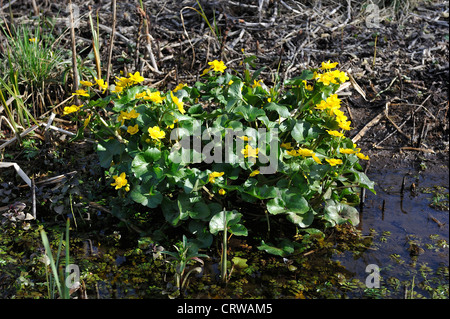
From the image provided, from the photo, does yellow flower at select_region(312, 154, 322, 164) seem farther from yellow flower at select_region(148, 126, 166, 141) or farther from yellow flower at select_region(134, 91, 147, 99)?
yellow flower at select_region(134, 91, 147, 99)

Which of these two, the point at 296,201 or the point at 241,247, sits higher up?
the point at 296,201

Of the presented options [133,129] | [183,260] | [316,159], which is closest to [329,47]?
[316,159]

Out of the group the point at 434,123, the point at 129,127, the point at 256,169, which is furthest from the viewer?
the point at 434,123

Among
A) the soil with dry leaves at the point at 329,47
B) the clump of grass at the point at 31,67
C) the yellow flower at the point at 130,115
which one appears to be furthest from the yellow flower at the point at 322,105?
the clump of grass at the point at 31,67

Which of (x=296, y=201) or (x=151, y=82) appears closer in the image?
(x=296, y=201)

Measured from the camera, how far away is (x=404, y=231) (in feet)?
9.12

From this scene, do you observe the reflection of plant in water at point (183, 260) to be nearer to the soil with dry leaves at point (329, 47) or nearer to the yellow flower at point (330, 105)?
the yellow flower at point (330, 105)

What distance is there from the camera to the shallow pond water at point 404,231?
2443 mm

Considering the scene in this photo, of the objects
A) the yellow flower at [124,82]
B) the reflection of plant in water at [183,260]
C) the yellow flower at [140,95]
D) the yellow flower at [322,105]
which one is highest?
the yellow flower at [124,82]

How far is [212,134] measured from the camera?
252 centimetres

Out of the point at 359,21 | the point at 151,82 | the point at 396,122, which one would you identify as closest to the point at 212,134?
the point at 151,82

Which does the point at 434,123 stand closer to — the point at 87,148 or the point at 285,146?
the point at 285,146

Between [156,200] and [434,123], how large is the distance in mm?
2372

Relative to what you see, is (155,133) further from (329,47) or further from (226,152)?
(329,47)
